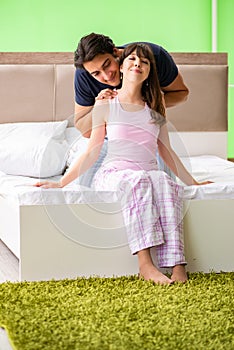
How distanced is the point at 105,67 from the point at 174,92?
667mm

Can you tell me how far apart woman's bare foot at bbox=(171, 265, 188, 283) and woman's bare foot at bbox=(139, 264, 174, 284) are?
0.10 feet

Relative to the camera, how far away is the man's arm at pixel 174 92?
3.60 metres

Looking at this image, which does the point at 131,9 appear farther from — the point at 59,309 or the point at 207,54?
the point at 59,309

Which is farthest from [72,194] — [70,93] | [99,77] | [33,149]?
[70,93]

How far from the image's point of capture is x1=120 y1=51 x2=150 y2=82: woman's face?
119 inches

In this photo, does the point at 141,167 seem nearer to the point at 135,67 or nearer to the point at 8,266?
the point at 135,67

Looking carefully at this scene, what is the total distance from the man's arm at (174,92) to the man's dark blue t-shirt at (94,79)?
10cm

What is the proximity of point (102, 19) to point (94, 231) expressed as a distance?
2.67 m

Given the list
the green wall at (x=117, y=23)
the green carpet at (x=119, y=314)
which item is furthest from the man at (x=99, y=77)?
the green wall at (x=117, y=23)

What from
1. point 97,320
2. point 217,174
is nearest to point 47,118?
point 217,174

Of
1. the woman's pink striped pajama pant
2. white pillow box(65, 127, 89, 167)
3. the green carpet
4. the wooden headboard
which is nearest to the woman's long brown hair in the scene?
the woman's pink striped pajama pant

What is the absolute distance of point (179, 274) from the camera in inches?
107

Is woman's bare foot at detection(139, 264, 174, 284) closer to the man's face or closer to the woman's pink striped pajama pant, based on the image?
the woman's pink striped pajama pant

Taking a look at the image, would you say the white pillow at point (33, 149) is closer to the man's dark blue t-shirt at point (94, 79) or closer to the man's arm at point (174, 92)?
the man's dark blue t-shirt at point (94, 79)
